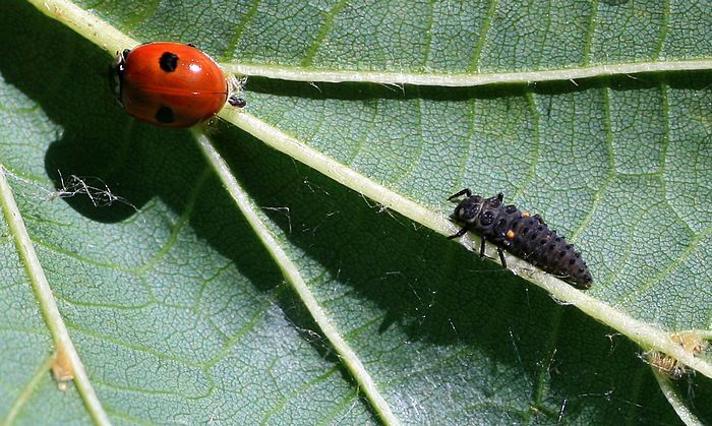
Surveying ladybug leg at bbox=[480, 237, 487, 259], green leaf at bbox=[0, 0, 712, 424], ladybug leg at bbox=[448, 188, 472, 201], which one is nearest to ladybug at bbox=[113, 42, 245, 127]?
green leaf at bbox=[0, 0, 712, 424]

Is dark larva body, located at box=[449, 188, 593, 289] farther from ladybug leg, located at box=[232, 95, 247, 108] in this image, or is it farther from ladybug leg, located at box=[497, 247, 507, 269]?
ladybug leg, located at box=[232, 95, 247, 108]

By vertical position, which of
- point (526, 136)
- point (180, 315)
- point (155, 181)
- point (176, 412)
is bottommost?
point (176, 412)

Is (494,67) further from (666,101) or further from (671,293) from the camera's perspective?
(671,293)

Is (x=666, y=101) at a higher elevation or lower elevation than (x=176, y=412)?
higher

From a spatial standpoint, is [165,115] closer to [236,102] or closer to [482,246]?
[236,102]

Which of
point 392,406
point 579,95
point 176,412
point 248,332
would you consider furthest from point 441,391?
point 579,95
